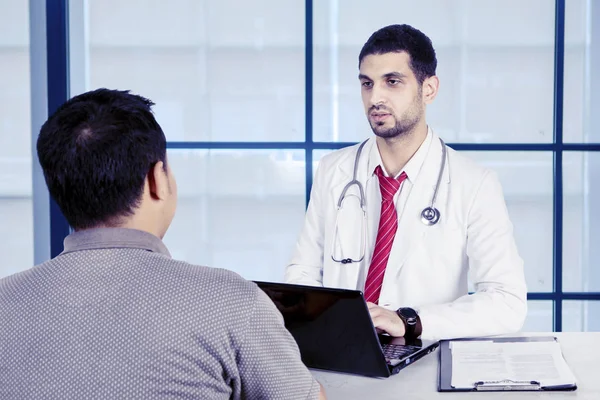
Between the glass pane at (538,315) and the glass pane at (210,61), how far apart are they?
3.86 ft

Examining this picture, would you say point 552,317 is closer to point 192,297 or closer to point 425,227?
point 425,227

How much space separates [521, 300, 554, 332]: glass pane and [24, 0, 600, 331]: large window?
0.04 meters

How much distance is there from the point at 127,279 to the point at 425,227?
1283mm

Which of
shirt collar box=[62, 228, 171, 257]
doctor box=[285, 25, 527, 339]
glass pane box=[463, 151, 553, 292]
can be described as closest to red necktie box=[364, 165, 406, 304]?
doctor box=[285, 25, 527, 339]

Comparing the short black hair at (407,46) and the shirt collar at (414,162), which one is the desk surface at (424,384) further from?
the short black hair at (407,46)

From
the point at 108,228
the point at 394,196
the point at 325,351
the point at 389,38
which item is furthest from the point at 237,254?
the point at 108,228

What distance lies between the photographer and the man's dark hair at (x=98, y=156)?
91 centimetres

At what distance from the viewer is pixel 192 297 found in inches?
33.4

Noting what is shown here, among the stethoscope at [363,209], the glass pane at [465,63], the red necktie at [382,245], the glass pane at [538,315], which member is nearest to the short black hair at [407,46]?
the stethoscope at [363,209]

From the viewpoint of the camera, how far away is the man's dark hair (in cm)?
91

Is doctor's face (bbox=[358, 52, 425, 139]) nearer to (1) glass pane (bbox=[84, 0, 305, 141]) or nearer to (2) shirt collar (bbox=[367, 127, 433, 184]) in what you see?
(2) shirt collar (bbox=[367, 127, 433, 184])

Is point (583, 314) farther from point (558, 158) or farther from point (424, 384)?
point (424, 384)

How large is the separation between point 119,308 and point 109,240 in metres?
0.10

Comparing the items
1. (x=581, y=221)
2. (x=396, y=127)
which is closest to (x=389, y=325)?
(x=396, y=127)
